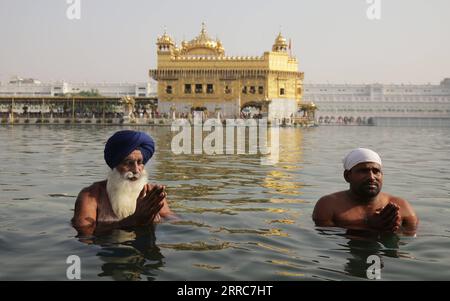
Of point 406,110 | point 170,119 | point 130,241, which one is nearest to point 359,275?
point 130,241

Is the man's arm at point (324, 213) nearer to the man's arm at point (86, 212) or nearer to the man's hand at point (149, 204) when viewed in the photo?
the man's hand at point (149, 204)

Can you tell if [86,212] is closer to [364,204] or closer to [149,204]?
[149,204]

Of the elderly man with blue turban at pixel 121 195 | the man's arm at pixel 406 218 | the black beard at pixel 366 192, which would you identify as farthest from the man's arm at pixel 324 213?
the elderly man with blue turban at pixel 121 195

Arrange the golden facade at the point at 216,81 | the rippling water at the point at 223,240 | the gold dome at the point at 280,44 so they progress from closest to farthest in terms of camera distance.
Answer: the rippling water at the point at 223,240
the golden facade at the point at 216,81
the gold dome at the point at 280,44

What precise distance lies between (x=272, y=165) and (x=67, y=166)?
481cm

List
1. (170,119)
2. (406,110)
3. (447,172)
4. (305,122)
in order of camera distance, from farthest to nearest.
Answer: (406,110) < (305,122) < (170,119) < (447,172)

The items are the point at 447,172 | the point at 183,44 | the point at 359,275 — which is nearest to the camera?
the point at 359,275

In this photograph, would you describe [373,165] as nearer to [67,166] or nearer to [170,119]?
[67,166]

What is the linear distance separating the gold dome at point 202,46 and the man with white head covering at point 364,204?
202ft

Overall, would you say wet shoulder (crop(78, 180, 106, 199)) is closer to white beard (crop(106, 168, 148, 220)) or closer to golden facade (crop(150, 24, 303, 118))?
white beard (crop(106, 168, 148, 220))

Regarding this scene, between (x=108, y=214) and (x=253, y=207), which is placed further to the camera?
(x=253, y=207)

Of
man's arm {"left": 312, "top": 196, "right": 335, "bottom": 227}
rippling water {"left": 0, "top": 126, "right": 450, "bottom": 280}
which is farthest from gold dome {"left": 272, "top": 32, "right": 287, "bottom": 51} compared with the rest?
man's arm {"left": 312, "top": 196, "right": 335, "bottom": 227}

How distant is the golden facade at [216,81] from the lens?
63406 mm

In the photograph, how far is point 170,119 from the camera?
5566 centimetres
